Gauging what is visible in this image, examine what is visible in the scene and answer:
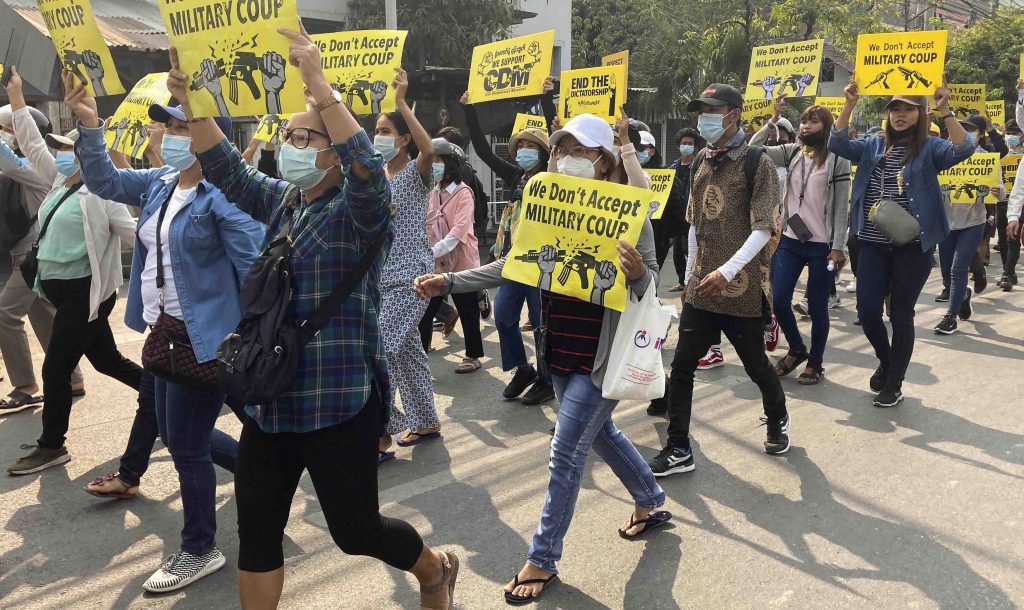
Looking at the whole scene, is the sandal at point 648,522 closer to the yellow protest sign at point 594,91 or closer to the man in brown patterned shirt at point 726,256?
the man in brown patterned shirt at point 726,256

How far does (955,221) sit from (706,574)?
21.2 ft

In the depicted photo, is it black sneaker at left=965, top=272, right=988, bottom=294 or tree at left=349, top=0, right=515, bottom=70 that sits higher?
tree at left=349, top=0, right=515, bottom=70

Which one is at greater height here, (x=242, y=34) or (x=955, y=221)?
(x=242, y=34)

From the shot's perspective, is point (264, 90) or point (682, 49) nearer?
point (264, 90)

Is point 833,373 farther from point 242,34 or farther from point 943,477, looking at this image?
point 242,34

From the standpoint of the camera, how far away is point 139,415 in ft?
14.3

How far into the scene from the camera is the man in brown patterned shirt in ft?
15.0

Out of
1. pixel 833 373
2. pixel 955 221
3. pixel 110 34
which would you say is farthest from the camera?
pixel 110 34

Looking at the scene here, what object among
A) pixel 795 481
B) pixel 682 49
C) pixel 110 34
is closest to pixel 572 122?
pixel 795 481

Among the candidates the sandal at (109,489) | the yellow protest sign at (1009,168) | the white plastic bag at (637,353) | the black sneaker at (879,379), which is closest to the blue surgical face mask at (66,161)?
the sandal at (109,489)

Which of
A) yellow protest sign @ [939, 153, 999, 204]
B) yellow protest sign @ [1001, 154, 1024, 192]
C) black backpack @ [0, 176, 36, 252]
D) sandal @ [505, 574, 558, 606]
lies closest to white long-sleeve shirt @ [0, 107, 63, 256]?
black backpack @ [0, 176, 36, 252]

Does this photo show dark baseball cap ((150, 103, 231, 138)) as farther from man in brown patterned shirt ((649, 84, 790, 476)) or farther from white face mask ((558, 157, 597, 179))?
man in brown patterned shirt ((649, 84, 790, 476))

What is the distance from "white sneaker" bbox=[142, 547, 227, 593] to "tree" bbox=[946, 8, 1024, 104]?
2529 centimetres

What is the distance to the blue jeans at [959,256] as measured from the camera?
8398 millimetres
